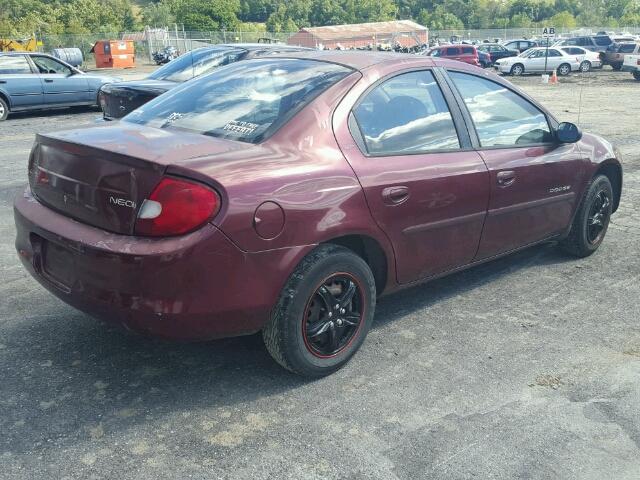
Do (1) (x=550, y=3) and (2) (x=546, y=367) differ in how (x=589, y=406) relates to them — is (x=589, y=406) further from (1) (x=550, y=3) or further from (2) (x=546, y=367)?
(1) (x=550, y=3)

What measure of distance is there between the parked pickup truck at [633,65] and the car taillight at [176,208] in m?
33.4

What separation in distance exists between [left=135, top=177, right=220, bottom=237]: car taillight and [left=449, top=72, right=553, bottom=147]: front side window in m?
2.07

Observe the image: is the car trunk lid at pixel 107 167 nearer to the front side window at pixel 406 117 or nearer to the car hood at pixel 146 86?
the front side window at pixel 406 117

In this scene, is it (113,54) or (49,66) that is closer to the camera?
(49,66)

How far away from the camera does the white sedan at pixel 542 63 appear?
3722 centimetres

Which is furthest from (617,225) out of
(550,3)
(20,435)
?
(550,3)

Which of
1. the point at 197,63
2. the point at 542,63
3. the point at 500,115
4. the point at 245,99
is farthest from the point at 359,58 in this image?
the point at 542,63

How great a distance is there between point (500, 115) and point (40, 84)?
13715mm

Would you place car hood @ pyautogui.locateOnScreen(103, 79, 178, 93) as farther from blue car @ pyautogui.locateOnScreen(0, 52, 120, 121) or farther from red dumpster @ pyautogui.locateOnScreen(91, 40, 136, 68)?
red dumpster @ pyautogui.locateOnScreen(91, 40, 136, 68)

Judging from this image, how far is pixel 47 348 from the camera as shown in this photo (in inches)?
153

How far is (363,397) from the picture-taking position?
11.3 ft

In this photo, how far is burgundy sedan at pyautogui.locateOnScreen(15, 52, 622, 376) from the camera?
3.09 meters

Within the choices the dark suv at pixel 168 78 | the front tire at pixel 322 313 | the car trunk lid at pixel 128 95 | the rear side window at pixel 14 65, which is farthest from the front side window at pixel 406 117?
the rear side window at pixel 14 65

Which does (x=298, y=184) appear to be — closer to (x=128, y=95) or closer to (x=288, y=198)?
(x=288, y=198)
